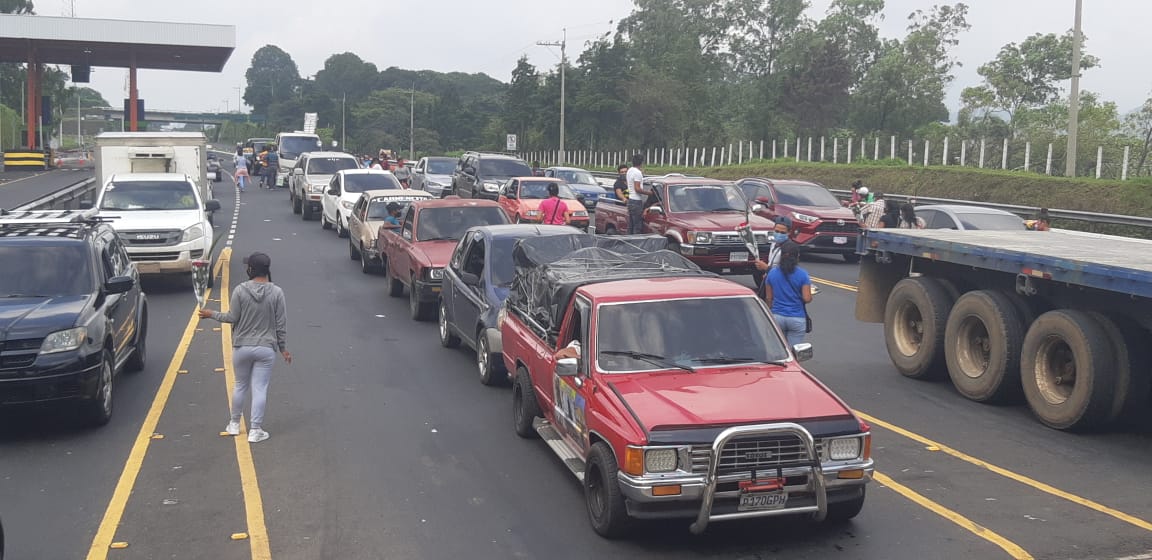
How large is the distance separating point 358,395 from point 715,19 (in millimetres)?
96341

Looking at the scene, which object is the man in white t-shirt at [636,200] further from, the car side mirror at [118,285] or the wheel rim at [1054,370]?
the car side mirror at [118,285]

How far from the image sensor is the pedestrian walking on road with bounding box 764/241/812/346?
35.3 ft

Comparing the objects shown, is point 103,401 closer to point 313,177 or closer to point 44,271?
point 44,271

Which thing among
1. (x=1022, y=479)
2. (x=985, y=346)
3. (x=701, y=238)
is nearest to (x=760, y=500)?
(x=1022, y=479)

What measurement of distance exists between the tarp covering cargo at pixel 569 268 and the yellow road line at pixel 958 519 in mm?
2308

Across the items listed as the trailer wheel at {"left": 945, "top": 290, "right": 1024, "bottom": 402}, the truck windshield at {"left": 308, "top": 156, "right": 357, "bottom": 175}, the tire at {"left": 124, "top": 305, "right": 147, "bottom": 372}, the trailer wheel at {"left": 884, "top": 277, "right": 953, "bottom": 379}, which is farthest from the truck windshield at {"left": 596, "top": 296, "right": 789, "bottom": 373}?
the truck windshield at {"left": 308, "top": 156, "right": 357, "bottom": 175}

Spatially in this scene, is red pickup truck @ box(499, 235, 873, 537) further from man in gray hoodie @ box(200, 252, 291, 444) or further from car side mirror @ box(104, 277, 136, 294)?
car side mirror @ box(104, 277, 136, 294)

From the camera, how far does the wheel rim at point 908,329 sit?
12688mm

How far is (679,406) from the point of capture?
707cm

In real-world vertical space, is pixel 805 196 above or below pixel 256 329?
above

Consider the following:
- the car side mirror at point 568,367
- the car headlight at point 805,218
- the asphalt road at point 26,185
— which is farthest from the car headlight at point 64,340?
the asphalt road at point 26,185

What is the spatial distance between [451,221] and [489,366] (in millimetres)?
5547

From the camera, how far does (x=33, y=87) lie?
197 ft

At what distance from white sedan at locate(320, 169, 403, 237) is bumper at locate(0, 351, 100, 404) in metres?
17.6
